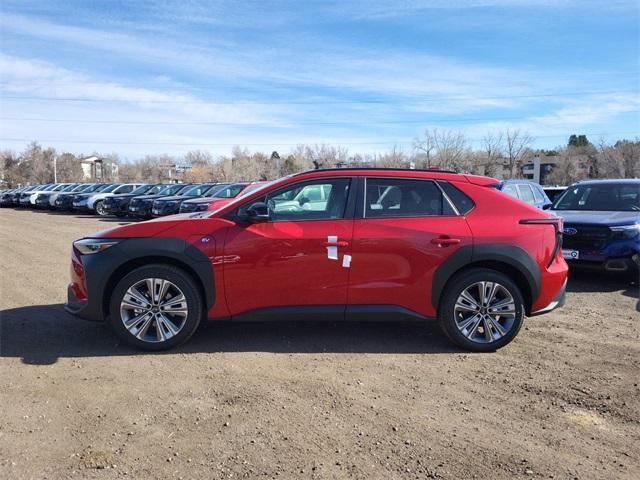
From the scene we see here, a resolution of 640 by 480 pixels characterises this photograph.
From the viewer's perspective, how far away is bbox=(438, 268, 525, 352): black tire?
5.02 metres

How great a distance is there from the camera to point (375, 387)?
4.19 m

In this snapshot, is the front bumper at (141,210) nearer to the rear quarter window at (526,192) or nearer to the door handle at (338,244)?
the rear quarter window at (526,192)

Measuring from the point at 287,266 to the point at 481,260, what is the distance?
6.15ft

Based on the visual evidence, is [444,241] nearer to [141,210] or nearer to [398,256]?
[398,256]

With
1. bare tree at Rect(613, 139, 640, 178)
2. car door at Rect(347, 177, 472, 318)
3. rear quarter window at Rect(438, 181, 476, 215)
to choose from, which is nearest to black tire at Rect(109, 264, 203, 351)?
car door at Rect(347, 177, 472, 318)

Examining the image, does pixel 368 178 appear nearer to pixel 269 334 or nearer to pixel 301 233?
pixel 301 233

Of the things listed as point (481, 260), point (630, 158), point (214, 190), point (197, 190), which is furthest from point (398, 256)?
point (630, 158)

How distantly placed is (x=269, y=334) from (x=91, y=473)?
105 inches

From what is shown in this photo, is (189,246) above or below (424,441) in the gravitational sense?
above

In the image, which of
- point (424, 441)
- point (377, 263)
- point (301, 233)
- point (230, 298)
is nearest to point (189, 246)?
Answer: point (230, 298)

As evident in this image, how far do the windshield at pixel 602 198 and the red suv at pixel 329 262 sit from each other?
5.04m

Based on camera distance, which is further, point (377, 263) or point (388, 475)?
point (377, 263)

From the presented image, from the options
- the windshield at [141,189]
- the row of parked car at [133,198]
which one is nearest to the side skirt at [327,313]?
the row of parked car at [133,198]

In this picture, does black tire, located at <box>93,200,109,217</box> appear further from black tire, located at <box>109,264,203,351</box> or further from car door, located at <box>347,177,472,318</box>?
car door, located at <box>347,177,472,318</box>
